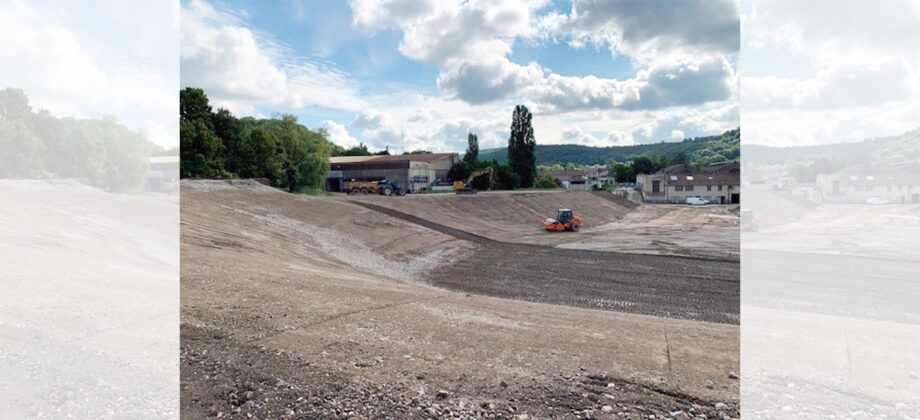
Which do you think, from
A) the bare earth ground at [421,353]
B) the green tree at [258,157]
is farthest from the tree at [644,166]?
the bare earth ground at [421,353]

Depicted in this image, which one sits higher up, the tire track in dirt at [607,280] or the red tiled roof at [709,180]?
the red tiled roof at [709,180]

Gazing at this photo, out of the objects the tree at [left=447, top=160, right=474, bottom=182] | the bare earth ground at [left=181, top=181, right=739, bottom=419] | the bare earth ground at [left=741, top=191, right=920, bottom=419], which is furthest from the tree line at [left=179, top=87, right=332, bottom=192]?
the bare earth ground at [left=741, top=191, right=920, bottom=419]

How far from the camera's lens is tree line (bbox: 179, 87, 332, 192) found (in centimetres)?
3700

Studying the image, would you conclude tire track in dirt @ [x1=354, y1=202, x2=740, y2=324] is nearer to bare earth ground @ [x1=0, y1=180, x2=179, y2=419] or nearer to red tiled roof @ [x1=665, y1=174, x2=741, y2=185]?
bare earth ground @ [x1=0, y1=180, x2=179, y2=419]

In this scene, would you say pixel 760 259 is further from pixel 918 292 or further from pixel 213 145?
pixel 213 145

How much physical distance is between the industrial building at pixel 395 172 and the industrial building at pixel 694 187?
3256 centimetres

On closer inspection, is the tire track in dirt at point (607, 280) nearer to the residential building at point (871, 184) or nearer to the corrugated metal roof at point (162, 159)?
the residential building at point (871, 184)

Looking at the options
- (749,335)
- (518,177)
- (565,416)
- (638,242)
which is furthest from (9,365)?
(518,177)

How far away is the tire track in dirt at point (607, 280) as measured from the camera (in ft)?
38.8

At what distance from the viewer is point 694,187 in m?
65.9

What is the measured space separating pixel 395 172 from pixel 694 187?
4427 centimetres

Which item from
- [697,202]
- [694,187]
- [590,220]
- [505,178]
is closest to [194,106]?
[590,220]

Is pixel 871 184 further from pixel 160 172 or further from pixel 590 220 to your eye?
pixel 160 172

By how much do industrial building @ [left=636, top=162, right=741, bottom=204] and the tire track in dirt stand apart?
52241mm
